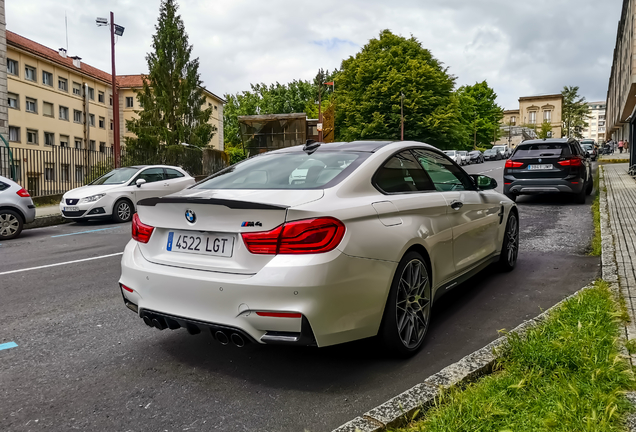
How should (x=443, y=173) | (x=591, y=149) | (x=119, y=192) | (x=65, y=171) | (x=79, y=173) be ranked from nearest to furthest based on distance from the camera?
(x=443, y=173) < (x=119, y=192) < (x=65, y=171) < (x=79, y=173) < (x=591, y=149)

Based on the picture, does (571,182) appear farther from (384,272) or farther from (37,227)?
(37,227)

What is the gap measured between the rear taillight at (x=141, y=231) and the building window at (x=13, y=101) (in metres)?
44.6

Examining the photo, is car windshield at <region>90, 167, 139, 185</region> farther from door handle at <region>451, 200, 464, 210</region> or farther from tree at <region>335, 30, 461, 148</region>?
tree at <region>335, 30, 461, 148</region>

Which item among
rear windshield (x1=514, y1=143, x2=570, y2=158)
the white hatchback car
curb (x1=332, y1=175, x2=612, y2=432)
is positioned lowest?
curb (x1=332, y1=175, x2=612, y2=432)

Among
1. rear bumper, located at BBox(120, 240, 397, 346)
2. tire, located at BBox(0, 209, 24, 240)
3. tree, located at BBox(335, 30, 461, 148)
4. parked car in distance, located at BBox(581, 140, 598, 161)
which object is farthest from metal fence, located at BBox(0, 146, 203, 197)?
parked car in distance, located at BBox(581, 140, 598, 161)

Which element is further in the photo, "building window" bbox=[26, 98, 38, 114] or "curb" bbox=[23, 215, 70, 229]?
"building window" bbox=[26, 98, 38, 114]

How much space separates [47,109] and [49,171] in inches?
1213

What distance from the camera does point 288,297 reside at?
9.80 ft

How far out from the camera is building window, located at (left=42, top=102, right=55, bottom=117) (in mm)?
45688

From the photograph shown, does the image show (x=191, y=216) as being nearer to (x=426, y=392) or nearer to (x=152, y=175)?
(x=426, y=392)

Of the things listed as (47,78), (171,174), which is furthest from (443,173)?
(47,78)

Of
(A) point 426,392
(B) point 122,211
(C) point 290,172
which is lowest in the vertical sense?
(A) point 426,392

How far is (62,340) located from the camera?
13.8 ft

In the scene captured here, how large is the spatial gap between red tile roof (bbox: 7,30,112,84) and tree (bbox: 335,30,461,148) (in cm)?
2459
